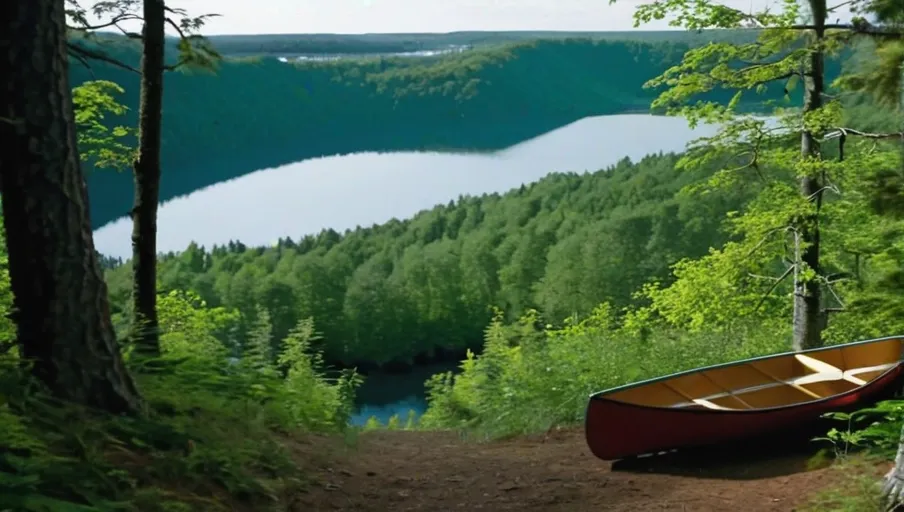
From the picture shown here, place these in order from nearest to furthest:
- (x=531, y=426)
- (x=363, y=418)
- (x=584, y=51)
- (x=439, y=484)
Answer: (x=439, y=484)
(x=531, y=426)
(x=363, y=418)
(x=584, y=51)

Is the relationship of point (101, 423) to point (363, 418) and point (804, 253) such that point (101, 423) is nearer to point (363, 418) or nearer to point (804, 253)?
point (804, 253)

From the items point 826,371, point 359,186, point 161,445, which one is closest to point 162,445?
point 161,445

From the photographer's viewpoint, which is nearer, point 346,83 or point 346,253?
point 346,253

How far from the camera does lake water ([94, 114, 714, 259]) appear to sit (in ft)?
226

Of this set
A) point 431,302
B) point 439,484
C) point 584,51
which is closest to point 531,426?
point 439,484

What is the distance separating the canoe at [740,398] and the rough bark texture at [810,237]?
241cm

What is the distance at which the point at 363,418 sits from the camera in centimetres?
3662

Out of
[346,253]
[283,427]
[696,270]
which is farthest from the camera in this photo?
[346,253]

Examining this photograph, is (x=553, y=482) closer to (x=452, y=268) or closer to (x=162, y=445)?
(x=162, y=445)

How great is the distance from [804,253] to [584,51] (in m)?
158

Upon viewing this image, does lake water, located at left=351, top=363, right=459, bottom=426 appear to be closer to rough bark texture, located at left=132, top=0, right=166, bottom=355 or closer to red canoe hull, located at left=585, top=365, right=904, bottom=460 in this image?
rough bark texture, located at left=132, top=0, right=166, bottom=355

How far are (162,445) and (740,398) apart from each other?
15.0 feet

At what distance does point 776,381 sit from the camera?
22.9 feet

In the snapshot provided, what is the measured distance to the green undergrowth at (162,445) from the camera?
127 inches
